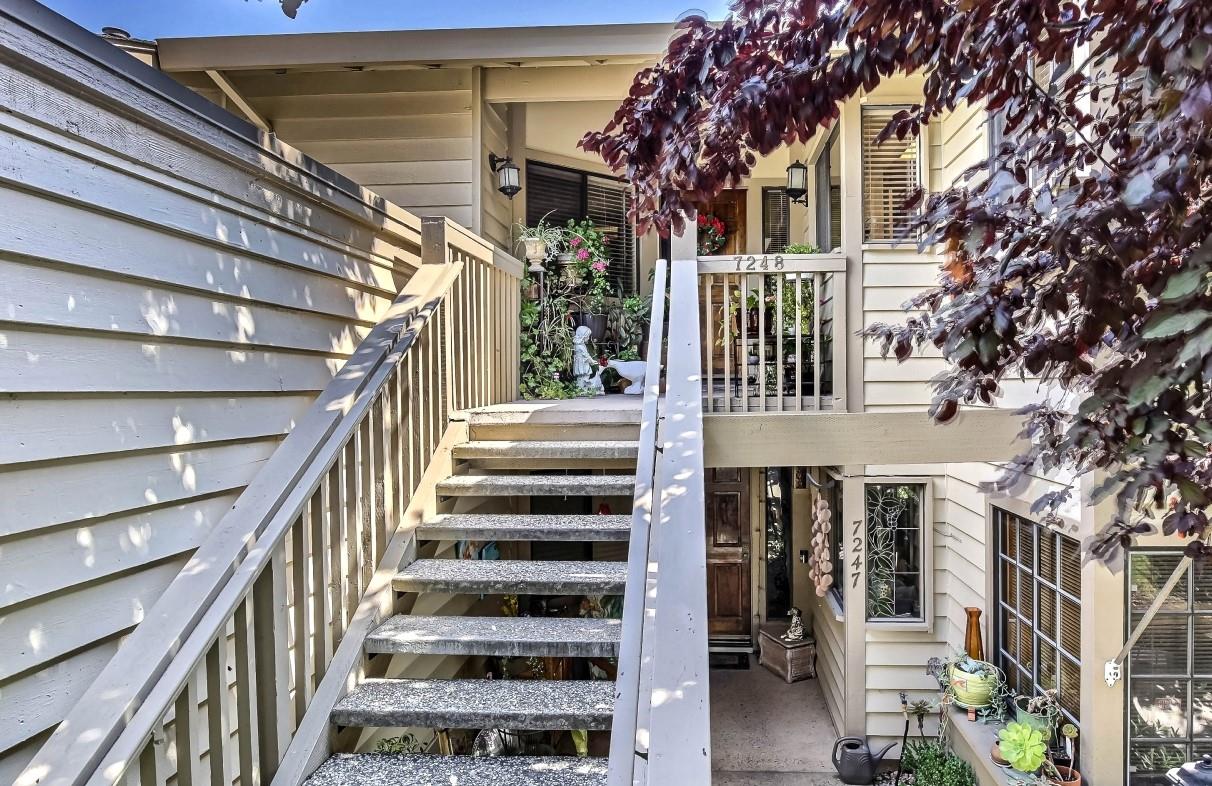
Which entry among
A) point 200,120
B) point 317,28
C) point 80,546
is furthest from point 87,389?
point 317,28

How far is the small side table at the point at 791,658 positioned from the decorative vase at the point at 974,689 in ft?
7.32

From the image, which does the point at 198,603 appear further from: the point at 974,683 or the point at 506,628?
the point at 974,683

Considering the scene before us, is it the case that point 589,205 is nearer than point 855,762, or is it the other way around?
point 855,762

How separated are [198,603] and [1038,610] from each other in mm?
3972

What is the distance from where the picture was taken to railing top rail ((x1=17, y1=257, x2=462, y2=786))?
1231mm

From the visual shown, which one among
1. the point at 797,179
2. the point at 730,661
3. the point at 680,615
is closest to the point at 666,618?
the point at 680,615

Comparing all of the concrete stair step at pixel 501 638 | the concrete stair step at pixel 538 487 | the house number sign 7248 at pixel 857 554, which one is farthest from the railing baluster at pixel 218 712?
the house number sign 7248 at pixel 857 554

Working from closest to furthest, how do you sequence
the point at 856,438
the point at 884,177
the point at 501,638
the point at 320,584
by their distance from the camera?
the point at 320,584 < the point at 501,638 < the point at 856,438 < the point at 884,177

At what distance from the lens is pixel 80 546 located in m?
1.52

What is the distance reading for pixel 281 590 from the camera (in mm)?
1791

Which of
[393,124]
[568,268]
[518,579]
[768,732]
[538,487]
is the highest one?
[393,124]

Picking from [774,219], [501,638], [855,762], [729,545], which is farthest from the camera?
[774,219]

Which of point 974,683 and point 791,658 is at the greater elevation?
point 974,683

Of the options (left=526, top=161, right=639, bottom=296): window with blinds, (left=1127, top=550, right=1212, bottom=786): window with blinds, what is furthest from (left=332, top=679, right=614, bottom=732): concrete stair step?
(left=526, top=161, right=639, bottom=296): window with blinds
